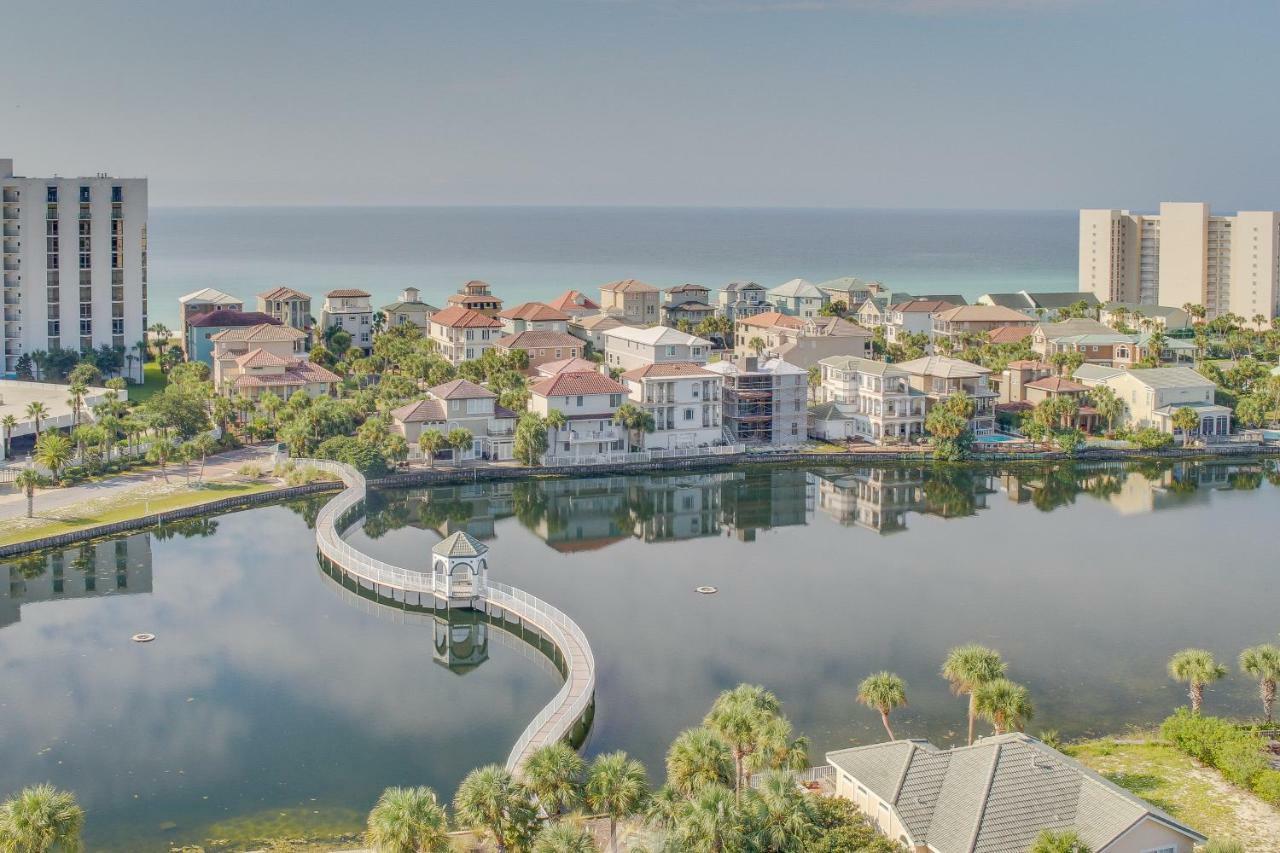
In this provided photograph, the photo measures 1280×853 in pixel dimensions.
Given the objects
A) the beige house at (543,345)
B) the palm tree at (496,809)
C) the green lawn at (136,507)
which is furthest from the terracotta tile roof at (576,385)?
the palm tree at (496,809)

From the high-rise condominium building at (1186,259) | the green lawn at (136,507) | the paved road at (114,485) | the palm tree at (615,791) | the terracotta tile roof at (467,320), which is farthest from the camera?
the high-rise condominium building at (1186,259)

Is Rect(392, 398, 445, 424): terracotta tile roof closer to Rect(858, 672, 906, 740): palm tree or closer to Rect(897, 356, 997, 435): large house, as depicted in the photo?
Rect(897, 356, 997, 435): large house

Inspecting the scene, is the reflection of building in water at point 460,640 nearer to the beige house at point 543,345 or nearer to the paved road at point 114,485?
the paved road at point 114,485

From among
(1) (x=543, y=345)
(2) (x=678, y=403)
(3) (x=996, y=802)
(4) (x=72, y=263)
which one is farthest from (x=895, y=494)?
(4) (x=72, y=263)

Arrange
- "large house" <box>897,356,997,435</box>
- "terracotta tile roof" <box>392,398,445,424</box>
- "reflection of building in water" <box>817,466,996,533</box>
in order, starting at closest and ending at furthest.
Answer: "reflection of building in water" <box>817,466,996,533</box>, "terracotta tile roof" <box>392,398,445,424</box>, "large house" <box>897,356,997,435</box>

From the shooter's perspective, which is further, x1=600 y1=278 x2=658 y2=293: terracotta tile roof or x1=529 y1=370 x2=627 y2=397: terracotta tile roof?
x1=600 y1=278 x2=658 y2=293: terracotta tile roof

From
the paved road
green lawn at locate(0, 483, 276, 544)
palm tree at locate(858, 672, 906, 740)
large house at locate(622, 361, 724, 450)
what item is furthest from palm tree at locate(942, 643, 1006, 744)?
large house at locate(622, 361, 724, 450)
